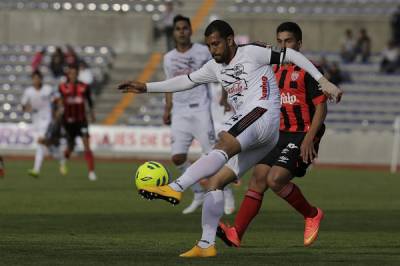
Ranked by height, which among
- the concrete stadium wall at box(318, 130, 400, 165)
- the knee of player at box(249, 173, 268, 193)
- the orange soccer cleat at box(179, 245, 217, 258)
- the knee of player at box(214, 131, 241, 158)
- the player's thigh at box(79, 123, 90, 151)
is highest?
the knee of player at box(214, 131, 241, 158)

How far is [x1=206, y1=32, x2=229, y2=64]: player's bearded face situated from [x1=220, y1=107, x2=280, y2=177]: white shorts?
21.1 inches

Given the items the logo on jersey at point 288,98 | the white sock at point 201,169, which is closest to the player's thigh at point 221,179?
the white sock at point 201,169

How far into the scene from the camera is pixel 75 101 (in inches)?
944

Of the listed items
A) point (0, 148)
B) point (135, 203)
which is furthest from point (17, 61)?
point (135, 203)

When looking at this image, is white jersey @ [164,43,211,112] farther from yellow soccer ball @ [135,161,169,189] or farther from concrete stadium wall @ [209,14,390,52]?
concrete stadium wall @ [209,14,390,52]

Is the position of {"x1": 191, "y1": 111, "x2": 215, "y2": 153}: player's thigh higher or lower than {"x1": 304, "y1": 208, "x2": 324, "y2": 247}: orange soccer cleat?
higher

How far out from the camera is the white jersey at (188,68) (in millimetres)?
15953

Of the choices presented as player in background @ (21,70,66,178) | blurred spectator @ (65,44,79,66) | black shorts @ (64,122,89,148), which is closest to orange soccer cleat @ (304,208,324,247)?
black shorts @ (64,122,89,148)

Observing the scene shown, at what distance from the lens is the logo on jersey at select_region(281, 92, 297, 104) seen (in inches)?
470

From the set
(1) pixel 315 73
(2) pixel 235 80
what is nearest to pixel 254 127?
(2) pixel 235 80

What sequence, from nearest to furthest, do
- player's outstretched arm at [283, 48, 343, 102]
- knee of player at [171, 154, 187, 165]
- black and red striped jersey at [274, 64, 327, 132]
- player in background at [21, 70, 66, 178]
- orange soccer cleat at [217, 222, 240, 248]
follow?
1. player's outstretched arm at [283, 48, 343, 102]
2. orange soccer cleat at [217, 222, 240, 248]
3. black and red striped jersey at [274, 64, 327, 132]
4. knee of player at [171, 154, 187, 165]
5. player in background at [21, 70, 66, 178]

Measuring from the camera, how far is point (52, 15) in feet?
128

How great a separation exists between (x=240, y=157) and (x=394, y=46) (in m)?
26.6

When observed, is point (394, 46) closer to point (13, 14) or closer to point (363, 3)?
point (363, 3)
